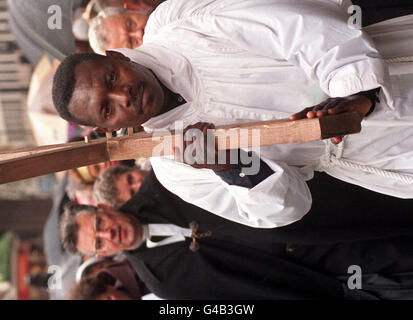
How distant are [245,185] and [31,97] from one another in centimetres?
175

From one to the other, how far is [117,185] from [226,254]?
0.63 metres

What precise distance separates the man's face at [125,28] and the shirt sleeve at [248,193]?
91 centimetres

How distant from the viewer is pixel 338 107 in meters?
1.08

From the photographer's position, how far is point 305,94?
4.34 feet

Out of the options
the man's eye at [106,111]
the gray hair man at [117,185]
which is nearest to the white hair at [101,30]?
the gray hair man at [117,185]

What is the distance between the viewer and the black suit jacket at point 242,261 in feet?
6.64

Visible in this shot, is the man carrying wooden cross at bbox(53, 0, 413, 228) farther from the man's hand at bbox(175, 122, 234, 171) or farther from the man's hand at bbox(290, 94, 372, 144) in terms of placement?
the man's hand at bbox(175, 122, 234, 171)

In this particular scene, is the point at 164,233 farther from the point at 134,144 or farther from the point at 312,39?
the point at 312,39

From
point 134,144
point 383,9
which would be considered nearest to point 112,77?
point 134,144

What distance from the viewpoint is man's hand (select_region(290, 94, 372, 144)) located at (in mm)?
1041

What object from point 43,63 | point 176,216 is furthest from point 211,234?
point 43,63

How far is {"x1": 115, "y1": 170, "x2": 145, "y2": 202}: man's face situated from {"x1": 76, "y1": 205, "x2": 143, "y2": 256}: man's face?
226mm

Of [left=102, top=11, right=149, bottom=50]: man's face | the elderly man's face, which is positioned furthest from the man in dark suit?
[left=102, top=11, right=149, bottom=50]: man's face
